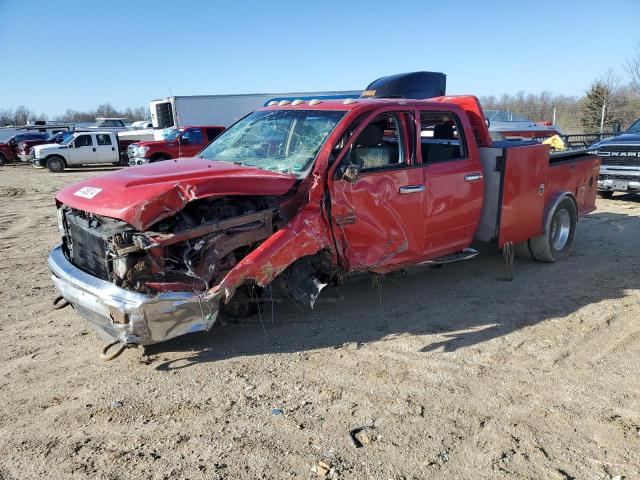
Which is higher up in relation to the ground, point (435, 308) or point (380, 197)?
point (380, 197)

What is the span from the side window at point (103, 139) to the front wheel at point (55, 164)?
1826 millimetres

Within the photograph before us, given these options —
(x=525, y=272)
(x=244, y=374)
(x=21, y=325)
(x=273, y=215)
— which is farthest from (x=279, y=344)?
(x=525, y=272)

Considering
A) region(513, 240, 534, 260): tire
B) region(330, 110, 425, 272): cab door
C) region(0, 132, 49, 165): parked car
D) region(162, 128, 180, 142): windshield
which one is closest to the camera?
region(330, 110, 425, 272): cab door

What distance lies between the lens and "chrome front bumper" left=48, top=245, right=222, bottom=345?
3.50 metres

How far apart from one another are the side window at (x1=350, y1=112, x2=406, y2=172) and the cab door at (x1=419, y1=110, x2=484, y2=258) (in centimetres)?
26

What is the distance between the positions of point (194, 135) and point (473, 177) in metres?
16.6

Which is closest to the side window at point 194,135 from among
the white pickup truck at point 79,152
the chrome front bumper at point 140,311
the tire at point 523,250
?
the white pickup truck at point 79,152

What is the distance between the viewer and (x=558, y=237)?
6.92m

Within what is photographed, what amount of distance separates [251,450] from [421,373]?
4.81 feet

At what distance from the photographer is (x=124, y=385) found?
3.70 metres

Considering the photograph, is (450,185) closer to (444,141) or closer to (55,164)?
(444,141)

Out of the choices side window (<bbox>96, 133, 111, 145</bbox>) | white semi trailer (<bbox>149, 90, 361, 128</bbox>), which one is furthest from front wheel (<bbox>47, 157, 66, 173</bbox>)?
white semi trailer (<bbox>149, 90, 361, 128</bbox>)

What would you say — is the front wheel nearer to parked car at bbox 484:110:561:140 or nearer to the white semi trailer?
the white semi trailer

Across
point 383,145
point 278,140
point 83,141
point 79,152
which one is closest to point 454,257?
point 383,145
